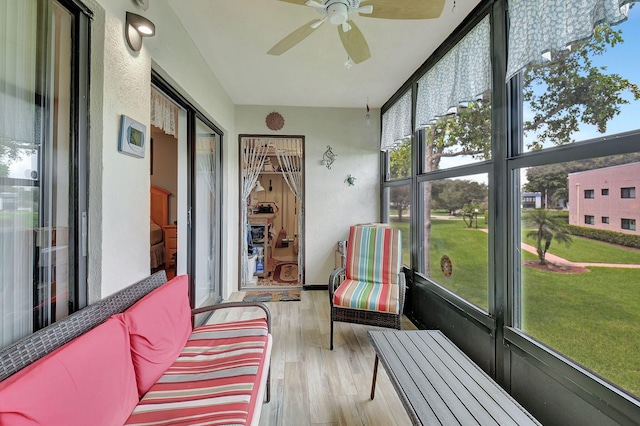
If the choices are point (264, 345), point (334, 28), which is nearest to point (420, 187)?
point (334, 28)

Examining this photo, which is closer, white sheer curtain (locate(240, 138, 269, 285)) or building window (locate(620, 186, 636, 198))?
building window (locate(620, 186, 636, 198))

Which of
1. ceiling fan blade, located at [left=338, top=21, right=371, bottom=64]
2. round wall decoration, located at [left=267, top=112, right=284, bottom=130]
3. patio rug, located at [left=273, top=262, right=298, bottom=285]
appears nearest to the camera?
ceiling fan blade, located at [left=338, top=21, right=371, bottom=64]

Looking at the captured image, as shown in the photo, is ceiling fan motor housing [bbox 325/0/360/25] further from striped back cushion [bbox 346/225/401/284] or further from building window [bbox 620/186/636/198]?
striped back cushion [bbox 346/225/401/284]

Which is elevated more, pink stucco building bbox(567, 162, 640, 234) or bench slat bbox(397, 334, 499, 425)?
pink stucco building bbox(567, 162, 640, 234)

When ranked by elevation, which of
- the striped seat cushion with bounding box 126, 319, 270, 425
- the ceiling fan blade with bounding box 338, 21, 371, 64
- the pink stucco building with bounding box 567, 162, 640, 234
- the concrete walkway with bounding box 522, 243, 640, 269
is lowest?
the striped seat cushion with bounding box 126, 319, 270, 425

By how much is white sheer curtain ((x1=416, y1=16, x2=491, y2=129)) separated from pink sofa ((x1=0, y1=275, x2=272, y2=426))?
227 cm

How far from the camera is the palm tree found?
4.69 feet

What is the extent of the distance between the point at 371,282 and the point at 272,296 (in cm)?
153

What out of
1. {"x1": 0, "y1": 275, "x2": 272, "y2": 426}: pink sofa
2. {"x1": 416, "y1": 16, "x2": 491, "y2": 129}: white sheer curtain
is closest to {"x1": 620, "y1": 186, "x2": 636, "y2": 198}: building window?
{"x1": 416, "y1": 16, "x2": 491, "y2": 129}: white sheer curtain

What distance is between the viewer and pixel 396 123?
3.42 metres

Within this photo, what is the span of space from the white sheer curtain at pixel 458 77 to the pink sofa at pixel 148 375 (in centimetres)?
227

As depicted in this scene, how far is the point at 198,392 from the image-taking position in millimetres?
1209

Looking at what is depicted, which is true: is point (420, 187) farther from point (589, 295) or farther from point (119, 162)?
point (119, 162)

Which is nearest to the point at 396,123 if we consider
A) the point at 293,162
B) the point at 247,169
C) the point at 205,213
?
the point at 293,162
